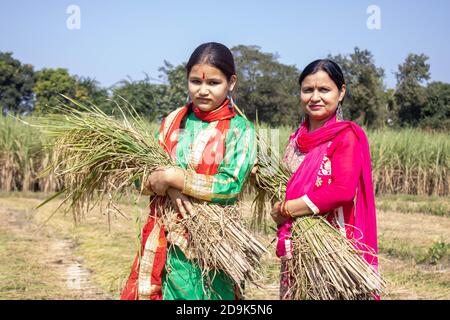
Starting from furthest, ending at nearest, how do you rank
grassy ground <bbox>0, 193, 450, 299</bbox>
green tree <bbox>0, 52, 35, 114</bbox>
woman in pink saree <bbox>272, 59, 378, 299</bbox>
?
1. green tree <bbox>0, 52, 35, 114</bbox>
2. grassy ground <bbox>0, 193, 450, 299</bbox>
3. woman in pink saree <bbox>272, 59, 378, 299</bbox>

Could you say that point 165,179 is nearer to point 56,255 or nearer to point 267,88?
point 56,255

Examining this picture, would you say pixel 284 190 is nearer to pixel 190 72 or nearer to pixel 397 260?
pixel 190 72

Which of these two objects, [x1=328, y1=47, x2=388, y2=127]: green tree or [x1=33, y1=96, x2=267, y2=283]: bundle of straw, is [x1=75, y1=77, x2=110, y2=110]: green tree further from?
[x1=328, y1=47, x2=388, y2=127]: green tree

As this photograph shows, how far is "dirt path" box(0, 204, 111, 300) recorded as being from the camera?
4258 mm

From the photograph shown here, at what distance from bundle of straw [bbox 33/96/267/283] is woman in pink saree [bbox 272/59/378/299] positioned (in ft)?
0.81

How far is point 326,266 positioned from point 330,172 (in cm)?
41

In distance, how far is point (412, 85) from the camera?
31.8 metres


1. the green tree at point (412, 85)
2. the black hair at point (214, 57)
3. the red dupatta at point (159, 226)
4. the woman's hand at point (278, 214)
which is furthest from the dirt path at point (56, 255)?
the green tree at point (412, 85)

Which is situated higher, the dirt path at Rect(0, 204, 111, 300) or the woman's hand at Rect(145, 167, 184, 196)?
the woman's hand at Rect(145, 167, 184, 196)

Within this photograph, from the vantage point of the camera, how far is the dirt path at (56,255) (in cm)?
426

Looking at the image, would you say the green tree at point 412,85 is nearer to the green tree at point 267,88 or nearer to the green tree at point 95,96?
the green tree at point 267,88

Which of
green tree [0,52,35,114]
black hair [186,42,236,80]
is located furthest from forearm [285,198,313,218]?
green tree [0,52,35,114]

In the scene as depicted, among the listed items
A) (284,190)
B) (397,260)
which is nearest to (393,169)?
(397,260)

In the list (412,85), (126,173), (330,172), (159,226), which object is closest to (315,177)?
(330,172)
